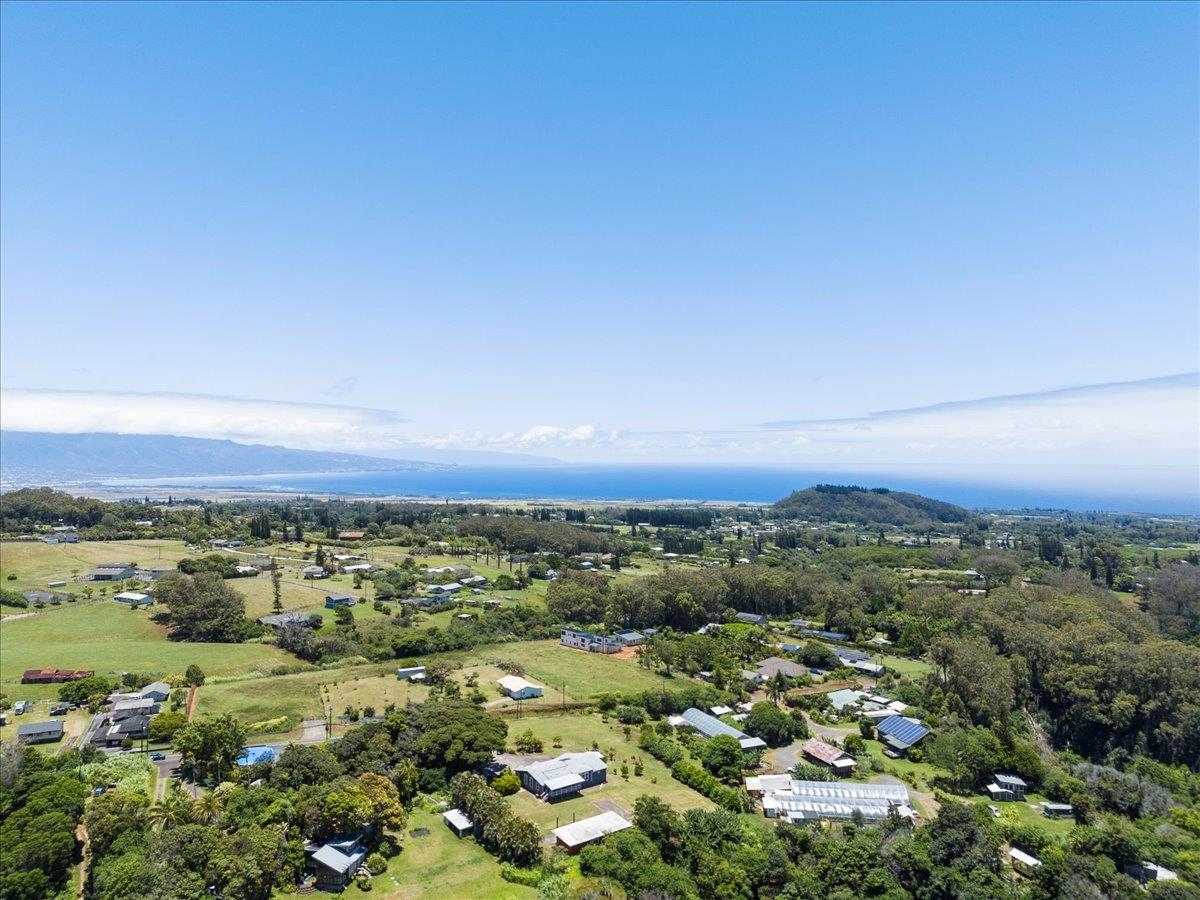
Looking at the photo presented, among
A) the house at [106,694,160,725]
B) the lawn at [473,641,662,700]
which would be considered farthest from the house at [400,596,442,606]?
the house at [106,694,160,725]

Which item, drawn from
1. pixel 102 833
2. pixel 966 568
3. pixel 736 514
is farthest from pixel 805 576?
pixel 736 514

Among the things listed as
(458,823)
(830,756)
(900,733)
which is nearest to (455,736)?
(458,823)

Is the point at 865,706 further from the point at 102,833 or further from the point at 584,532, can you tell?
the point at 584,532

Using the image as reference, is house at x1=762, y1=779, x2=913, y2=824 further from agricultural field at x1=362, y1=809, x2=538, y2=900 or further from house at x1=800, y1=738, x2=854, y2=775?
agricultural field at x1=362, y1=809, x2=538, y2=900

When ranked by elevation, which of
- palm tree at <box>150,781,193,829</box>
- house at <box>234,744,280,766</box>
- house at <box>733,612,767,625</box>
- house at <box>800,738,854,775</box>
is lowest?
house at <box>733,612,767,625</box>

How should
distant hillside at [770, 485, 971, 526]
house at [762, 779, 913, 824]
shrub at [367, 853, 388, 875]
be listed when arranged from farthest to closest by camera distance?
distant hillside at [770, 485, 971, 526], house at [762, 779, 913, 824], shrub at [367, 853, 388, 875]

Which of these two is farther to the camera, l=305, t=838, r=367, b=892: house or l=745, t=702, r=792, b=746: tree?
l=745, t=702, r=792, b=746: tree

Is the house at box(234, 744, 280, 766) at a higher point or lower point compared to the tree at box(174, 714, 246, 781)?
lower
